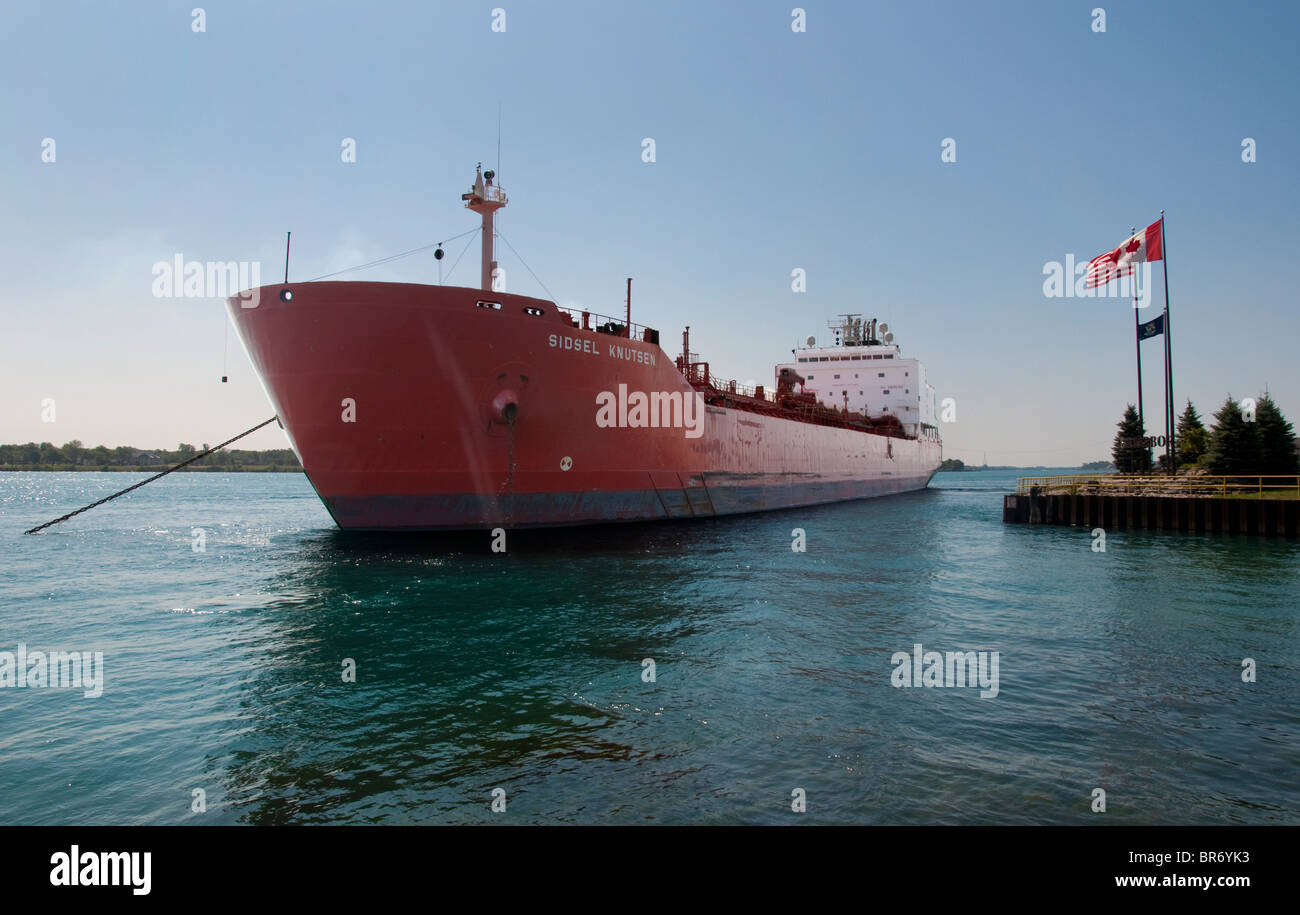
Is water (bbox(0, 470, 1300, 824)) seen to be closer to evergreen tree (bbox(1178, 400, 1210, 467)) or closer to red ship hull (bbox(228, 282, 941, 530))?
red ship hull (bbox(228, 282, 941, 530))

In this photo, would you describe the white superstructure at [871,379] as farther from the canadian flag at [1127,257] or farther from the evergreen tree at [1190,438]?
the canadian flag at [1127,257]

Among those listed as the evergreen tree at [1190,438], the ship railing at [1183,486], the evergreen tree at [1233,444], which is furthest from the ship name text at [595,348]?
the evergreen tree at [1190,438]

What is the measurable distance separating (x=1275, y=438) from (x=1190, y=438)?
679 inches

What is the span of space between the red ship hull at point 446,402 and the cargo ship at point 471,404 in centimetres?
3

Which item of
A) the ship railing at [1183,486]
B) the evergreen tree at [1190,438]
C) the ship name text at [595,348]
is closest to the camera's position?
the ship name text at [595,348]

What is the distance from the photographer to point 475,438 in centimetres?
1717

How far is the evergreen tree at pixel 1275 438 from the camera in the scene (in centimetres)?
2953

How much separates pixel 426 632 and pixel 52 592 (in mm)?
9439

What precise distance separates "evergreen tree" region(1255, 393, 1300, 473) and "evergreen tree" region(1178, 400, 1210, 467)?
11302 mm

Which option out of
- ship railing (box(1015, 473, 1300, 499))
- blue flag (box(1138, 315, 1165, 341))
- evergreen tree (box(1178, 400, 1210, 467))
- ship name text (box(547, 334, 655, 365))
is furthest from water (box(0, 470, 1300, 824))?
evergreen tree (box(1178, 400, 1210, 467))

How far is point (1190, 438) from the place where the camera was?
1777 inches

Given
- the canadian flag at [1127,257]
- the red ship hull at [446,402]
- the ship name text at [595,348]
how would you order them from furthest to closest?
the canadian flag at [1127,257]
the ship name text at [595,348]
the red ship hull at [446,402]

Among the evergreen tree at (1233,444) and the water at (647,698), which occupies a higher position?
the evergreen tree at (1233,444)
